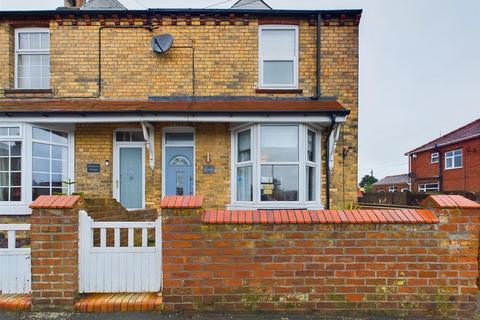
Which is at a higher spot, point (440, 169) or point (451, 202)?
point (440, 169)

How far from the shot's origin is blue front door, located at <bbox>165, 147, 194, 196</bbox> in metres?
7.15

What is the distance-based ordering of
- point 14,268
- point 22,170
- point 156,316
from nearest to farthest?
1. point 156,316
2. point 14,268
3. point 22,170

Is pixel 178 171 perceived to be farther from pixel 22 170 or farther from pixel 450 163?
pixel 450 163

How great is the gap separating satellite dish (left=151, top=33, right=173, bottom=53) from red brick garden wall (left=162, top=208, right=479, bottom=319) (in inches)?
220

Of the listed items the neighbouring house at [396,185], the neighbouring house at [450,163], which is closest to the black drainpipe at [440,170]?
the neighbouring house at [450,163]

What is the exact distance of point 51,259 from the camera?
9.95 ft

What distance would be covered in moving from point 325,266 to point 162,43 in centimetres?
659

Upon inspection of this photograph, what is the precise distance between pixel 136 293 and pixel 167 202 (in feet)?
3.68

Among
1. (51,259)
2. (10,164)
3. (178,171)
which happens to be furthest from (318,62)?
(10,164)

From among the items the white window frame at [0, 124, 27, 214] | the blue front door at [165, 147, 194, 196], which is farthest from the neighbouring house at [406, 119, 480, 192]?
the white window frame at [0, 124, 27, 214]

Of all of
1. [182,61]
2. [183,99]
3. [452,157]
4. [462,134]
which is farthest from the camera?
[452,157]

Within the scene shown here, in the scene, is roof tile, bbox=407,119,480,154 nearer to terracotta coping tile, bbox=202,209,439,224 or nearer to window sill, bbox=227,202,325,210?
window sill, bbox=227,202,325,210

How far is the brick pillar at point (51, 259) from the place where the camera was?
9.93 feet

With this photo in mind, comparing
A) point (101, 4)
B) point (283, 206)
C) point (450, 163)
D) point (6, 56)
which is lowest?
point (283, 206)
